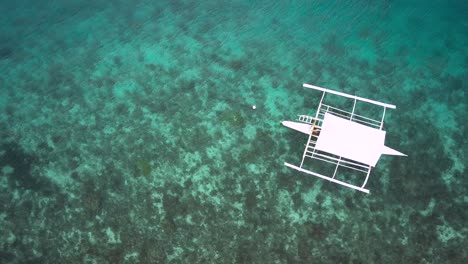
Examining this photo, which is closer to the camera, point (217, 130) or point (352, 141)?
point (352, 141)

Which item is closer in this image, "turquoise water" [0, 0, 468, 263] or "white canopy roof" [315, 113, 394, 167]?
"white canopy roof" [315, 113, 394, 167]

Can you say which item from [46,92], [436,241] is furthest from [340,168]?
[46,92]

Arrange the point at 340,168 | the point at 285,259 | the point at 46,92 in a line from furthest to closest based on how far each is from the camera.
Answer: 1. the point at 46,92
2. the point at 340,168
3. the point at 285,259

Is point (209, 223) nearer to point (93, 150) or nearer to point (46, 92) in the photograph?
point (93, 150)

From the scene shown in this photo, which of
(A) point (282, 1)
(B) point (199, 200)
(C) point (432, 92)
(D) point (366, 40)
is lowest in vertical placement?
(B) point (199, 200)

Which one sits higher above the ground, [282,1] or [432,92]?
[282,1]
